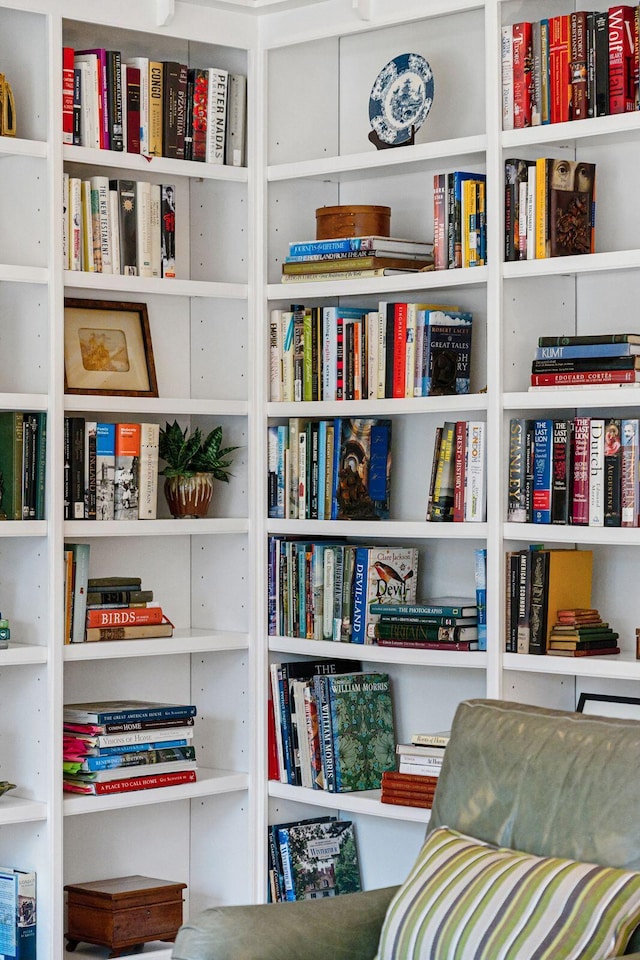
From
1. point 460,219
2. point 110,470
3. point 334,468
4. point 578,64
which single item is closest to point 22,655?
point 110,470

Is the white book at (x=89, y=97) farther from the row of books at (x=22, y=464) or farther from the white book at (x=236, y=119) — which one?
the row of books at (x=22, y=464)

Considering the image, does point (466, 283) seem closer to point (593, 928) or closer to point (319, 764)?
point (319, 764)

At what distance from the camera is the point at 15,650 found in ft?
10.6

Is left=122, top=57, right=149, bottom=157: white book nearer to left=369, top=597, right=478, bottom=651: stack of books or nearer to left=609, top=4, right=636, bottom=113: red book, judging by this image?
left=609, top=4, right=636, bottom=113: red book

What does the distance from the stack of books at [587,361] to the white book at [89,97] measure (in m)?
1.23

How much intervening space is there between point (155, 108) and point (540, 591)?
1578 millimetres

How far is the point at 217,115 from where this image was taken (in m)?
3.63

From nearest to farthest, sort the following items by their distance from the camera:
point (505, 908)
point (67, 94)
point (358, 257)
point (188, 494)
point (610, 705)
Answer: point (505, 908) → point (610, 705) → point (67, 94) → point (358, 257) → point (188, 494)

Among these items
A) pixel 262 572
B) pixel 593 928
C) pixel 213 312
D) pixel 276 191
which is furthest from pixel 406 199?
pixel 593 928

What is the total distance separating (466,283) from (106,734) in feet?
4.64

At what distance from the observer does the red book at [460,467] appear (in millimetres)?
3303

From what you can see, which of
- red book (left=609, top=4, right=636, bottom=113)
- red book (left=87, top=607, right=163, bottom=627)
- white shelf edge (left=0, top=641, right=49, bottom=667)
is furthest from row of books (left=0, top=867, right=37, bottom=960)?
red book (left=609, top=4, right=636, bottom=113)

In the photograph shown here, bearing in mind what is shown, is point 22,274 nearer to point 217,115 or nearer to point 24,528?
point 24,528

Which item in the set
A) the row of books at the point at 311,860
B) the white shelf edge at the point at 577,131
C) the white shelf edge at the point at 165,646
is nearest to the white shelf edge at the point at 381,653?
the white shelf edge at the point at 165,646
